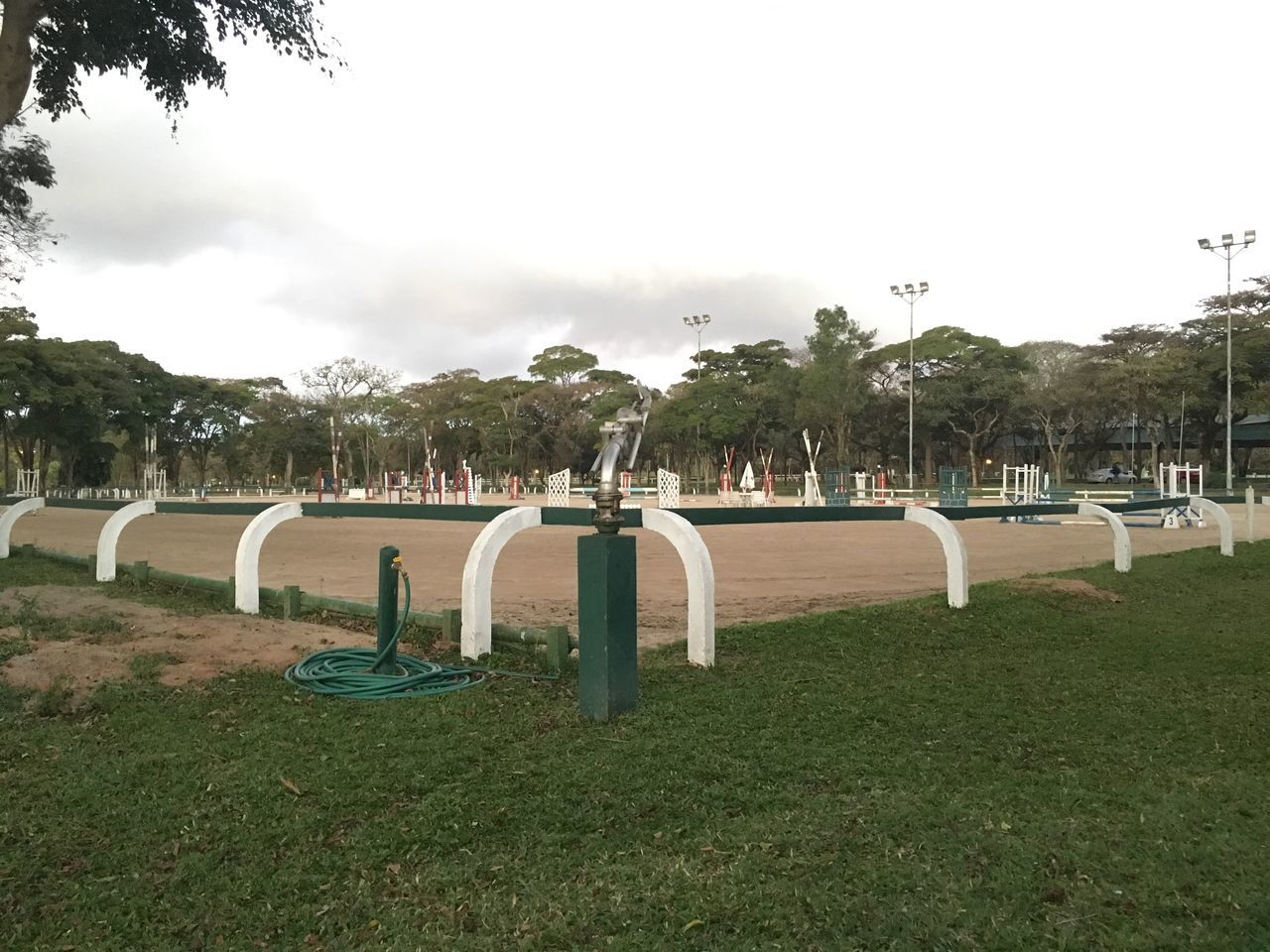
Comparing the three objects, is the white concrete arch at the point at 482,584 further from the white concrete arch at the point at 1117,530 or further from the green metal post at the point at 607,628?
the white concrete arch at the point at 1117,530

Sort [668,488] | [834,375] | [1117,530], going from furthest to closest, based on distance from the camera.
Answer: [834,375] → [668,488] → [1117,530]

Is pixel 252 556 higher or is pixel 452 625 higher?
pixel 252 556

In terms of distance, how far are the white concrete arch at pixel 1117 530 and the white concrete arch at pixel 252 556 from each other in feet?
22.5

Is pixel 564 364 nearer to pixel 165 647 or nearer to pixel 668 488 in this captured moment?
pixel 668 488

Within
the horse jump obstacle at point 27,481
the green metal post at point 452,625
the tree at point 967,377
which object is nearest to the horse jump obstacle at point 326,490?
the green metal post at point 452,625

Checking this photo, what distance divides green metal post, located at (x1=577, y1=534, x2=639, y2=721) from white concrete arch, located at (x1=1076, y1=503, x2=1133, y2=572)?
5.82 meters

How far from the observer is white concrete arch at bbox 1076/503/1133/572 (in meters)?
8.12

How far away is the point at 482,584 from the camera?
5.00m

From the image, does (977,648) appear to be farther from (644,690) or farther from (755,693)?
(644,690)

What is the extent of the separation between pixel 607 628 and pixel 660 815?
1.10 m

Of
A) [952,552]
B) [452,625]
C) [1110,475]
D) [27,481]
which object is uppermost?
[27,481]

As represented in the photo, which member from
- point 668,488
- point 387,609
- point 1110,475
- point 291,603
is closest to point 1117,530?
point 387,609

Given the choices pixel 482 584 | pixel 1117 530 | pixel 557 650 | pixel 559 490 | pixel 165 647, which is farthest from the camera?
pixel 559 490

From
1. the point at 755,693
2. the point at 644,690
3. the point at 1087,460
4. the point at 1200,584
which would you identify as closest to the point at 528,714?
the point at 644,690
